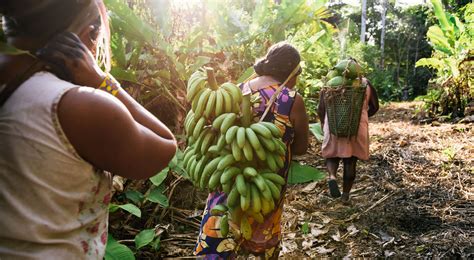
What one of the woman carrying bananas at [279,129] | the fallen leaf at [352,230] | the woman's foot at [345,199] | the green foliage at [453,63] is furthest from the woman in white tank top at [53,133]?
the green foliage at [453,63]

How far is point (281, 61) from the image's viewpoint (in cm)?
220

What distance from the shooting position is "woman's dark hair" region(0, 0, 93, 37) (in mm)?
879

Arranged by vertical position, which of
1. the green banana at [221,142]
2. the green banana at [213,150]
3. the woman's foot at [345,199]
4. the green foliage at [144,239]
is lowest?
the woman's foot at [345,199]

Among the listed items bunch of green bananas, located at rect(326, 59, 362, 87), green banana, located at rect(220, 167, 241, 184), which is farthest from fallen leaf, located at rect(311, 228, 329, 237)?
green banana, located at rect(220, 167, 241, 184)

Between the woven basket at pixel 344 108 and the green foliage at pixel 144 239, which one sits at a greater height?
the woven basket at pixel 344 108

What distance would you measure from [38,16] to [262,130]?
3.34 ft

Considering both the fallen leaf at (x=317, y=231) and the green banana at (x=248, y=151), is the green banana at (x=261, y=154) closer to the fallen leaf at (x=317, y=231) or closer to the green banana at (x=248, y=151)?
the green banana at (x=248, y=151)

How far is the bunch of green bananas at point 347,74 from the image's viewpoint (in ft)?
11.3

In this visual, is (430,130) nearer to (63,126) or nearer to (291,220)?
(291,220)

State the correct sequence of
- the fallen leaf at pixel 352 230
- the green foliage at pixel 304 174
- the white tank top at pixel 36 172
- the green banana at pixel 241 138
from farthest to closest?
the fallen leaf at pixel 352 230, the green foliage at pixel 304 174, the green banana at pixel 241 138, the white tank top at pixel 36 172

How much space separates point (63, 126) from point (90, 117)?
0.21 ft

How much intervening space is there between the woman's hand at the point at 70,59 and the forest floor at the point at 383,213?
2.21m

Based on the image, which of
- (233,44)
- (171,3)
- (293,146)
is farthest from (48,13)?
(233,44)

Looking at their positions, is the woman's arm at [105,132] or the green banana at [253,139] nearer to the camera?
the woman's arm at [105,132]
